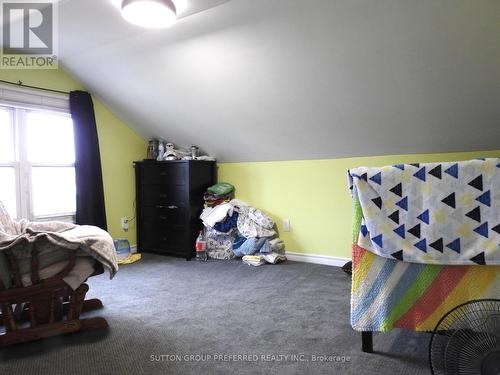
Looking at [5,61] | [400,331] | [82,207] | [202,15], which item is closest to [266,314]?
[400,331]

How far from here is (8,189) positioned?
3.10 meters

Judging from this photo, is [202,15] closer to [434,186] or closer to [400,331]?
[434,186]

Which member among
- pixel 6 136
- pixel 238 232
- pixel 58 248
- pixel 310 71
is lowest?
pixel 238 232

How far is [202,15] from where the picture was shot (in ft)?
7.49

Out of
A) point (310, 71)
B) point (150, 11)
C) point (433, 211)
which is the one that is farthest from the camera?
point (310, 71)

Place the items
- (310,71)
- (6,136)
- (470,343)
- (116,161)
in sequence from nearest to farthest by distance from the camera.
Answer: (470,343), (310,71), (6,136), (116,161)

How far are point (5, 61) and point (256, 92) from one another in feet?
7.43

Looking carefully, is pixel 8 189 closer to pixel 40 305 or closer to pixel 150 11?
pixel 40 305

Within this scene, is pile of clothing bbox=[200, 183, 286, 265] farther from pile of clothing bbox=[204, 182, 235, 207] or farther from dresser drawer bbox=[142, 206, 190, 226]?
dresser drawer bbox=[142, 206, 190, 226]

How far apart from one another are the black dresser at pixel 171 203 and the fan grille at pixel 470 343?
271 cm

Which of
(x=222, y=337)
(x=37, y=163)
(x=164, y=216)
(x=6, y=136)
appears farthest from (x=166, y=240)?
(x=222, y=337)

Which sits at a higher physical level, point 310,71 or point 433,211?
point 310,71

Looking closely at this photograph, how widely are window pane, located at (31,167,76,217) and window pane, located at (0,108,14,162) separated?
0.83 feet

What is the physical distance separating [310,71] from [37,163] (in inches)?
106
